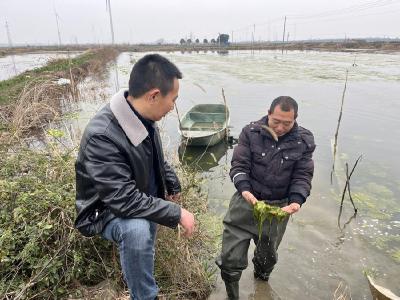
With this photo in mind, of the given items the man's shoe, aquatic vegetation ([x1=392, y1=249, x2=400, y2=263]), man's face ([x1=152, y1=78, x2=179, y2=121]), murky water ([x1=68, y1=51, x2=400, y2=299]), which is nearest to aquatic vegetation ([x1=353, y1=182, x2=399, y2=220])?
murky water ([x1=68, y1=51, x2=400, y2=299])

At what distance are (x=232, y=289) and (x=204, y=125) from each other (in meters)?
8.75

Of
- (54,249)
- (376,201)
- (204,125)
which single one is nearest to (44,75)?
(204,125)

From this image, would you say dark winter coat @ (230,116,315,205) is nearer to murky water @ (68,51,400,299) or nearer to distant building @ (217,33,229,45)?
murky water @ (68,51,400,299)

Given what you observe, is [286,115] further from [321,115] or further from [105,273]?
[321,115]

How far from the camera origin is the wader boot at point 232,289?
3722 millimetres

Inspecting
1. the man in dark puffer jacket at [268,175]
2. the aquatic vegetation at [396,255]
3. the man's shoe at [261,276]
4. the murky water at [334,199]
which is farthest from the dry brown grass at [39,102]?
the aquatic vegetation at [396,255]

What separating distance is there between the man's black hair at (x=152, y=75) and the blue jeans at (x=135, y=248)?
2.73 ft

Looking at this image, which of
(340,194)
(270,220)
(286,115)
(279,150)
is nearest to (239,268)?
(270,220)

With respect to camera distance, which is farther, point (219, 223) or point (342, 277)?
point (219, 223)

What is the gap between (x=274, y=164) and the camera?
10.9ft

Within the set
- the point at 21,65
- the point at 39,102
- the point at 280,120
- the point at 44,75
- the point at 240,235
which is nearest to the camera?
the point at 280,120

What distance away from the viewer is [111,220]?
2.23 meters

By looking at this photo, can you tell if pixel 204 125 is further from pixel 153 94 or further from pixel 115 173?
pixel 115 173

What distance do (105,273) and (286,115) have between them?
2.35 m
